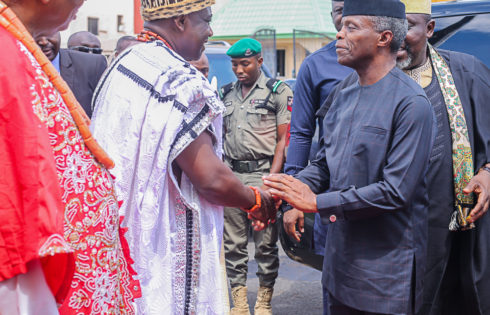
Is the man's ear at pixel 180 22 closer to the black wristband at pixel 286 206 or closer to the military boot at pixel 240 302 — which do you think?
the black wristband at pixel 286 206

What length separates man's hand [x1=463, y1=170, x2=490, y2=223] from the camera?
10.2ft

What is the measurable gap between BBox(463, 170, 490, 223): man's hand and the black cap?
3.09 ft

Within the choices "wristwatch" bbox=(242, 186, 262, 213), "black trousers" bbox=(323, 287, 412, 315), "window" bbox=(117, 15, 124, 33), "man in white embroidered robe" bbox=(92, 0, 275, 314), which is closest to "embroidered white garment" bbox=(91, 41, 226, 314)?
"man in white embroidered robe" bbox=(92, 0, 275, 314)

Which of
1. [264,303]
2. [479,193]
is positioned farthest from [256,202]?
[264,303]

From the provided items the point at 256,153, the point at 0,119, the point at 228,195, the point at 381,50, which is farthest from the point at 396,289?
the point at 256,153

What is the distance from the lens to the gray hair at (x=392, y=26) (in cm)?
276

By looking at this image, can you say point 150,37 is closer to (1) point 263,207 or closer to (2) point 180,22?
(2) point 180,22

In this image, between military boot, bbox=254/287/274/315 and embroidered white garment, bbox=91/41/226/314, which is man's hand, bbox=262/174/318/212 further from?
military boot, bbox=254/287/274/315

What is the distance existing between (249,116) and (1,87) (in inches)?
166

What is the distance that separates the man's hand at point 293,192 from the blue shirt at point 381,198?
80 millimetres

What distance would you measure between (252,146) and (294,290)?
1.39 m

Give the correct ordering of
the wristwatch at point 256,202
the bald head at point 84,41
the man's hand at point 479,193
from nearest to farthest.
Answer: the wristwatch at point 256,202 < the man's hand at point 479,193 < the bald head at point 84,41

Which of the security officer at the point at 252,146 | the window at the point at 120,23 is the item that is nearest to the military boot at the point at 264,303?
the security officer at the point at 252,146

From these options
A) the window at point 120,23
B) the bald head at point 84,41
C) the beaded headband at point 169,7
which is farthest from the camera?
the window at point 120,23
